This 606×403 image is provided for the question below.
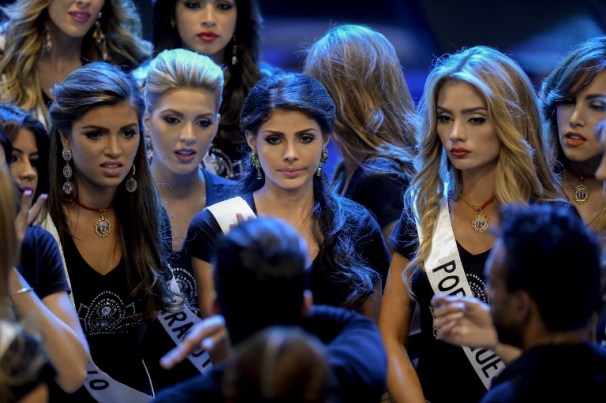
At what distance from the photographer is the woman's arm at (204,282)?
3820mm

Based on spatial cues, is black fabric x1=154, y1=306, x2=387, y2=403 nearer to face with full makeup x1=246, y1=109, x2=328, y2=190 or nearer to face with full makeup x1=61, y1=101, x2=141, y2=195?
face with full makeup x1=246, y1=109, x2=328, y2=190

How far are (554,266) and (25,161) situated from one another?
1.97 meters

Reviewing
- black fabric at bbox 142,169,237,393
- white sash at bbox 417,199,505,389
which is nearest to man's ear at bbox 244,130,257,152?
black fabric at bbox 142,169,237,393

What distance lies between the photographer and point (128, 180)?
3.96 metres

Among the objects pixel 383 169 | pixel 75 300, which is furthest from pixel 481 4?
pixel 75 300

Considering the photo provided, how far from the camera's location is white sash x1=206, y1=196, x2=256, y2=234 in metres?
3.82

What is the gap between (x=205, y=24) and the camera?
508cm

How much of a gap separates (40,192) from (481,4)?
2940mm

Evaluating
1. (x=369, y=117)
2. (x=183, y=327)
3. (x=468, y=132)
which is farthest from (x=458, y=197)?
(x=183, y=327)

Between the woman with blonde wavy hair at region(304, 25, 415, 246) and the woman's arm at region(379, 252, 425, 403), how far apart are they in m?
0.50

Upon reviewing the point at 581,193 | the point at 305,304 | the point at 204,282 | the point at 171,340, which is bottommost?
the point at 171,340

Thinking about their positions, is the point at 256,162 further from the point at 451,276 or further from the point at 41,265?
the point at 41,265

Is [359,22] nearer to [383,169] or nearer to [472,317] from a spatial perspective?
[383,169]

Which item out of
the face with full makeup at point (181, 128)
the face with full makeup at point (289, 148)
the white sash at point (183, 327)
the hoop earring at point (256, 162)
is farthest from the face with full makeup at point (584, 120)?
the white sash at point (183, 327)
